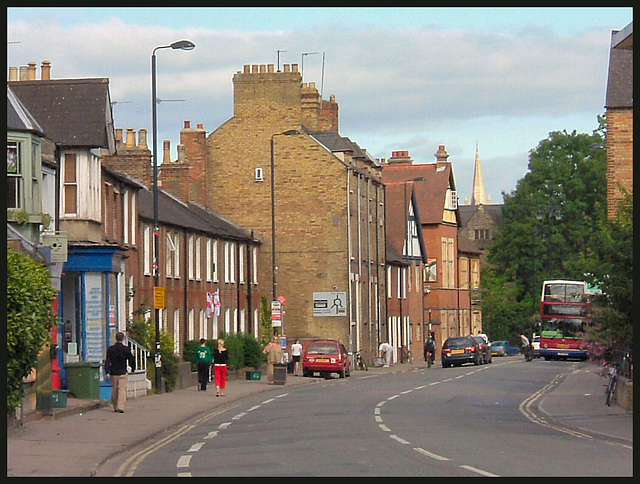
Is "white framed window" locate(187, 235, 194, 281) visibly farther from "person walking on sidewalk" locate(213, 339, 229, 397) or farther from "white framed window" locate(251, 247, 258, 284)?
"person walking on sidewalk" locate(213, 339, 229, 397)

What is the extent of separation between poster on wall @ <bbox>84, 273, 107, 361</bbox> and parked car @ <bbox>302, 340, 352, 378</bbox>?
67.1 ft

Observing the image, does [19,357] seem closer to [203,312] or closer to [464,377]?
[464,377]

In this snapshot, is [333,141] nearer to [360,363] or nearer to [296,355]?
[360,363]

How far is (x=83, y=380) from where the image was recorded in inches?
1194

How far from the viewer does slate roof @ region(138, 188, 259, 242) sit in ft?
160

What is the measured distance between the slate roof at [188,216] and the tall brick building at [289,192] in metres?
1.65

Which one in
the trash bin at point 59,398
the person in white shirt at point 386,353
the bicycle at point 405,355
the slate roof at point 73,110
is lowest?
the bicycle at point 405,355

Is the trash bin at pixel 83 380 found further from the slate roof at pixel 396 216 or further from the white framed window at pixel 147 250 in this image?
the slate roof at pixel 396 216

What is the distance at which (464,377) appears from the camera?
4762cm

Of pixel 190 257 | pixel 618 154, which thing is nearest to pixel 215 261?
pixel 190 257

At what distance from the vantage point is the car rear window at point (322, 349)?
52.3 meters

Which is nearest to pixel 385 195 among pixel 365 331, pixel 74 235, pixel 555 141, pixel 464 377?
pixel 365 331

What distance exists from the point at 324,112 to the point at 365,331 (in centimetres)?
1364

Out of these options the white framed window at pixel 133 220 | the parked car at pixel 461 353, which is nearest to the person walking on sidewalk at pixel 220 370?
the white framed window at pixel 133 220
